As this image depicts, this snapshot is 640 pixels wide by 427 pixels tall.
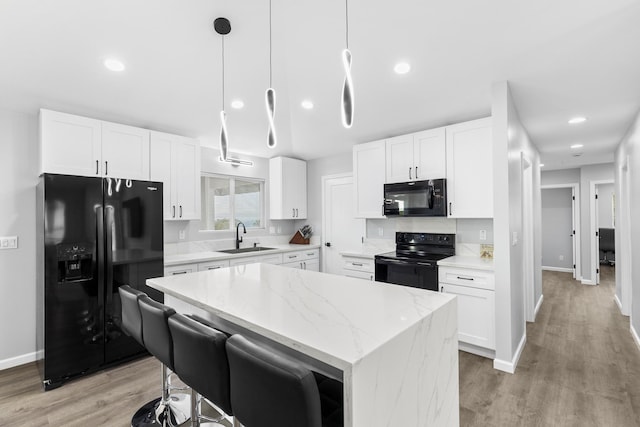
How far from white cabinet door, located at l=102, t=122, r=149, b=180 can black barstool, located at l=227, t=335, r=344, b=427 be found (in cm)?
278

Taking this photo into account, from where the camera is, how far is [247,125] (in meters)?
3.99

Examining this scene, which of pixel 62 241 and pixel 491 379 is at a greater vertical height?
pixel 62 241

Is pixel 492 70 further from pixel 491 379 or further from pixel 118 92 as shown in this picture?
pixel 118 92

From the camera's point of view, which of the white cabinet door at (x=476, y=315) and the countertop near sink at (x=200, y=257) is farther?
the countertop near sink at (x=200, y=257)

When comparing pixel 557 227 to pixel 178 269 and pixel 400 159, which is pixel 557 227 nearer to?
pixel 400 159

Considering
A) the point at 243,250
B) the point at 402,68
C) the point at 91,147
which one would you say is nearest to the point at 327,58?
the point at 402,68

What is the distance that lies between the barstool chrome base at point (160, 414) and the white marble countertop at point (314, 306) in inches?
34.5

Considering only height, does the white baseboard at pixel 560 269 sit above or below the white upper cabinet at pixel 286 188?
below

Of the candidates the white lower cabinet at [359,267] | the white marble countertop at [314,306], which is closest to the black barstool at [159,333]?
the white marble countertop at [314,306]

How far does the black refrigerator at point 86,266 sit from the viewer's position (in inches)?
101

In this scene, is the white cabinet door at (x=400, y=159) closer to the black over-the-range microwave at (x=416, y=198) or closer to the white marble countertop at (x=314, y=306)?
the black over-the-range microwave at (x=416, y=198)

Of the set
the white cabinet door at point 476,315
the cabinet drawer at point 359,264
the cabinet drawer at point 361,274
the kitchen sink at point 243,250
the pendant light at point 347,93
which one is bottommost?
the white cabinet door at point 476,315

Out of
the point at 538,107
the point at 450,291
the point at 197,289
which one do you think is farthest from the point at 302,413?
the point at 538,107

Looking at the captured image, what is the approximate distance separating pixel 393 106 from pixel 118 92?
271 centimetres
